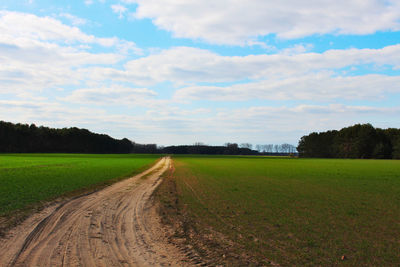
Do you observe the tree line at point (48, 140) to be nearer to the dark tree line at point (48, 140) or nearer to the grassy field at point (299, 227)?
the dark tree line at point (48, 140)

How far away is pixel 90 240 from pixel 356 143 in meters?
140

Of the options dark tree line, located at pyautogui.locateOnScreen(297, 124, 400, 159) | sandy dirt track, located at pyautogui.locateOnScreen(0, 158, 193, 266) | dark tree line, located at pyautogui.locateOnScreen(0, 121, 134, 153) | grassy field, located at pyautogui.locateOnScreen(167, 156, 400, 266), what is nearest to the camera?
sandy dirt track, located at pyautogui.locateOnScreen(0, 158, 193, 266)

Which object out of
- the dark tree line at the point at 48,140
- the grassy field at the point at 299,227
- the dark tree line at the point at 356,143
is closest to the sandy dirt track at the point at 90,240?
the grassy field at the point at 299,227

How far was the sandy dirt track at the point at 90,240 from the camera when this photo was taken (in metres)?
8.04

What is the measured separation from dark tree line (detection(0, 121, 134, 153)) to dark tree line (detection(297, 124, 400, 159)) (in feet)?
388

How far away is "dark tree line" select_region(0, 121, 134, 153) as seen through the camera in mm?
146625

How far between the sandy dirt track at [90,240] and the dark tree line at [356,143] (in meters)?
132

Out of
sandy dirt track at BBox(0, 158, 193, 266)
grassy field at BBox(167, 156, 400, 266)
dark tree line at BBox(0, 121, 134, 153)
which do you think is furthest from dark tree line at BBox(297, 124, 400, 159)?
sandy dirt track at BBox(0, 158, 193, 266)

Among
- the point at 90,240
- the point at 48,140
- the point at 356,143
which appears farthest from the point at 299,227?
the point at 48,140

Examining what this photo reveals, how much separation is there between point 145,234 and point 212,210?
5.08m

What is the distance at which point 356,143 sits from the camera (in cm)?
13212

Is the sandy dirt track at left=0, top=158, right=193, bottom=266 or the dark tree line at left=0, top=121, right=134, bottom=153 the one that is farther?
the dark tree line at left=0, top=121, right=134, bottom=153

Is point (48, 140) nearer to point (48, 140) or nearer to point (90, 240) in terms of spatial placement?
point (48, 140)

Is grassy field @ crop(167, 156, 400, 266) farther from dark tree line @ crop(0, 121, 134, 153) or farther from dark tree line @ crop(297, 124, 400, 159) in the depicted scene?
dark tree line @ crop(0, 121, 134, 153)
